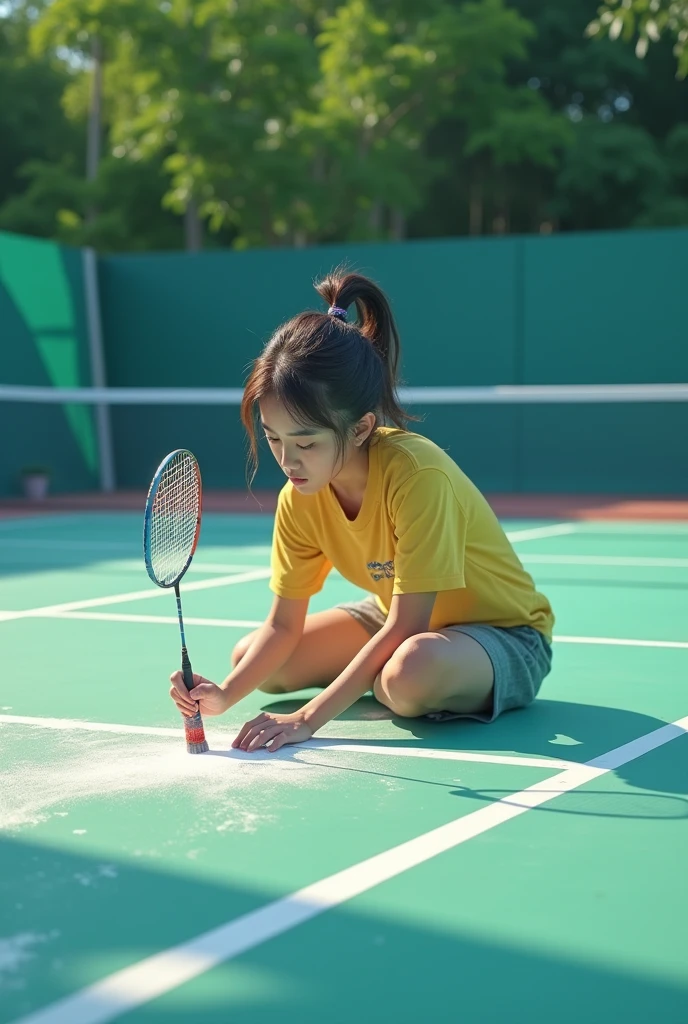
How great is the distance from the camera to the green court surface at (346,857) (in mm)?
1931

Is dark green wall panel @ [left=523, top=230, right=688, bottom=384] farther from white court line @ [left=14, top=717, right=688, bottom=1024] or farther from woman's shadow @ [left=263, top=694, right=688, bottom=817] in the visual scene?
white court line @ [left=14, top=717, right=688, bottom=1024]

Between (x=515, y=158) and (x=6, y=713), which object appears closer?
(x=6, y=713)

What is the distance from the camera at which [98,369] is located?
48.2 feet

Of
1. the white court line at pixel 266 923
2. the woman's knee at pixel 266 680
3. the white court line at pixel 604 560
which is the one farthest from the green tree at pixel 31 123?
the white court line at pixel 266 923

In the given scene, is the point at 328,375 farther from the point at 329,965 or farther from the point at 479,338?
the point at 479,338

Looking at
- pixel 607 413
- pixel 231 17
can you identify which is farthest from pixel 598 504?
pixel 231 17

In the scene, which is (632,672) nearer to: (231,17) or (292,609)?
(292,609)

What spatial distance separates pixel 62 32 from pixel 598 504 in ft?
48.7

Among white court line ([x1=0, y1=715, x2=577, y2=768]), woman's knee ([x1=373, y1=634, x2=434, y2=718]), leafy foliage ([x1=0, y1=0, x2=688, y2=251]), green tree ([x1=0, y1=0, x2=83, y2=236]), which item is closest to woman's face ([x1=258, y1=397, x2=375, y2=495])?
woman's knee ([x1=373, y1=634, x2=434, y2=718])

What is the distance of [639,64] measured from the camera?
2636 cm

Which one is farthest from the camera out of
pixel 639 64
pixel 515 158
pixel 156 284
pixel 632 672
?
pixel 639 64

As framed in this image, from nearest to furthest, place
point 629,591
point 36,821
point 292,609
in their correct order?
1. point 36,821
2. point 292,609
3. point 629,591

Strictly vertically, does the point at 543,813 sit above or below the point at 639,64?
below

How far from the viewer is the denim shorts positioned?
3.47 metres
